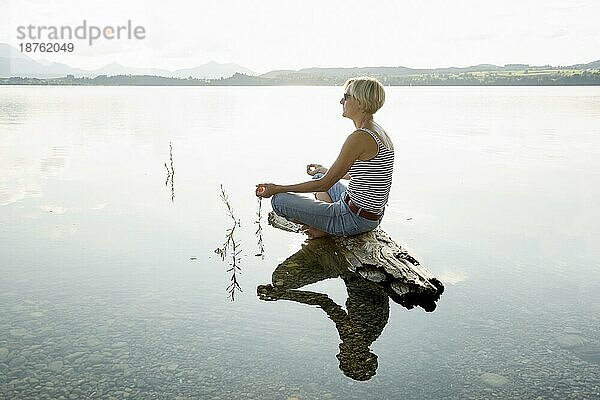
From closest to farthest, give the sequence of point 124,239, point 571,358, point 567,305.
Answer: point 571,358, point 567,305, point 124,239

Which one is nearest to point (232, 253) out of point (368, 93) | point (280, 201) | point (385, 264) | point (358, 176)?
point (280, 201)

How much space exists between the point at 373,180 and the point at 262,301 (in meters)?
1.93

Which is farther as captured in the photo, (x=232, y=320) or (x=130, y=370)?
(x=232, y=320)

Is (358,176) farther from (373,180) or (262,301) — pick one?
(262,301)

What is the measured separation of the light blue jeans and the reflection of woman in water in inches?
17.6

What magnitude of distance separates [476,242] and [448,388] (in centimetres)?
445

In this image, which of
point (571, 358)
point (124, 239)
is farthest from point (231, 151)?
point (571, 358)

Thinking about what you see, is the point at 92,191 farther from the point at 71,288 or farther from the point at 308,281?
the point at 308,281

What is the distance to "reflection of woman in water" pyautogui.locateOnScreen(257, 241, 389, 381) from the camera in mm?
5078

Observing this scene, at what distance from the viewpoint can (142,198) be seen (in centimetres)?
1128

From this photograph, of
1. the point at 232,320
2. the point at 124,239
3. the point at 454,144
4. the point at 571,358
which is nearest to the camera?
the point at 571,358

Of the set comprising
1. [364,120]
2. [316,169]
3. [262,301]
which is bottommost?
[262,301]

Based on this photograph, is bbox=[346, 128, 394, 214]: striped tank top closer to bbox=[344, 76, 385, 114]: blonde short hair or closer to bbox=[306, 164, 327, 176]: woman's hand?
bbox=[344, 76, 385, 114]: blonde short hair

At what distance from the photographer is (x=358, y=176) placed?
7168mm
